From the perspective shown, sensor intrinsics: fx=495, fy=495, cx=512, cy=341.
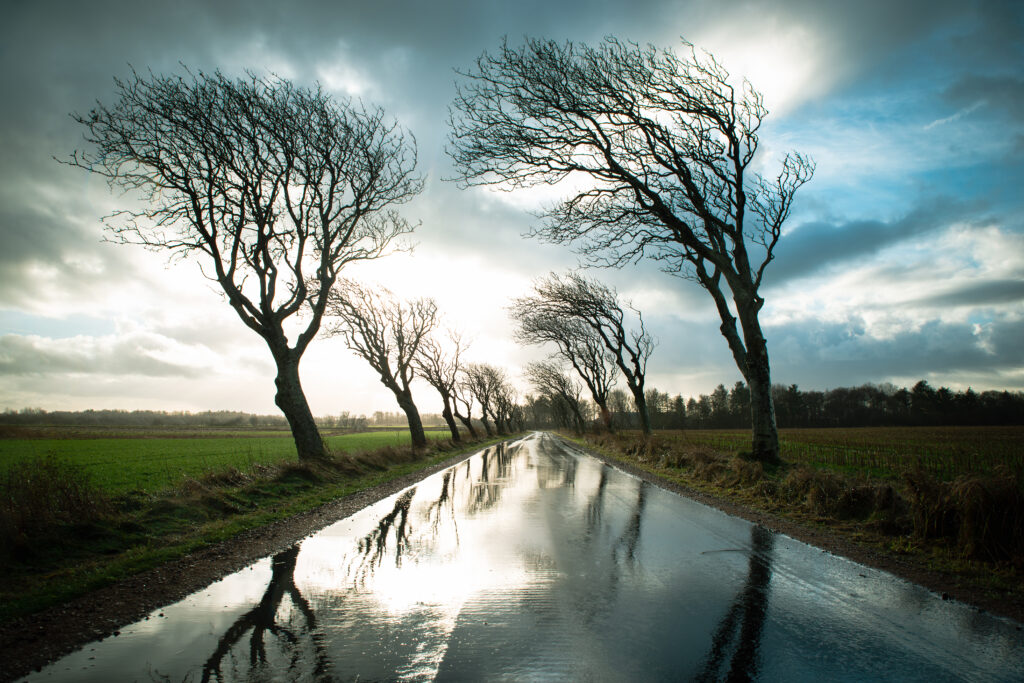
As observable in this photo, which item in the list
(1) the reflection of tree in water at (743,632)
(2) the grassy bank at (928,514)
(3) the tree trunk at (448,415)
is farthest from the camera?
(3) the tree trunk at (448,415)

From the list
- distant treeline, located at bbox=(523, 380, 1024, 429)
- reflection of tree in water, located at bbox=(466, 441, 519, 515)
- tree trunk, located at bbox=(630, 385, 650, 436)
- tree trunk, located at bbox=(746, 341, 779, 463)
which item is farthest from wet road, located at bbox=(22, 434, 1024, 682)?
distant treeline, located at bbox=(523, 380, 1024, 429)

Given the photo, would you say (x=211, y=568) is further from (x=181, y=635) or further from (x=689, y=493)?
→ (x=689, y=493)

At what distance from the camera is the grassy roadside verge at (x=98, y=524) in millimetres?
5703

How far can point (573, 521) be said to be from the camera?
29.0ft

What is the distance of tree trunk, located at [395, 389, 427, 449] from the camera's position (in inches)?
1181

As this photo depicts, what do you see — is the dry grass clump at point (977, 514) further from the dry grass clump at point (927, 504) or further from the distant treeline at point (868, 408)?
the distant treeline at point (868, 408)

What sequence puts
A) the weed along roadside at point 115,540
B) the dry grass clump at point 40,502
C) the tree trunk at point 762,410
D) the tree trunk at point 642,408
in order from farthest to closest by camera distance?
the tree trunk at point 642,408 < the tree trunk at point 762,410 < the dry grass clump at point 40,502 < the weed along roadside at point 115,540

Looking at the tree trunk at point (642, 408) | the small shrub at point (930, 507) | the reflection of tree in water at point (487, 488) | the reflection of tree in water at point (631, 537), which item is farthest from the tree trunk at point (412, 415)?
the small shrub at point (930, 507)

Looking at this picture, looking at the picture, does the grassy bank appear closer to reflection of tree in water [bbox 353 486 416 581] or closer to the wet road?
the wet road

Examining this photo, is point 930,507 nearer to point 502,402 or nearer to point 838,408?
point 502,402

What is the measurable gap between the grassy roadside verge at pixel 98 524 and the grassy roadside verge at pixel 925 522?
9.32 metres

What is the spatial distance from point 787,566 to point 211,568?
23.3 ft

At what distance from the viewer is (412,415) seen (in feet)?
100

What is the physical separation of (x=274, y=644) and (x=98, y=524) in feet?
19.2
